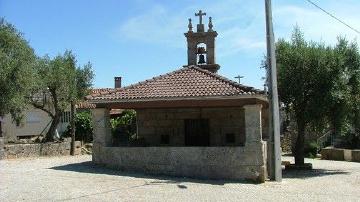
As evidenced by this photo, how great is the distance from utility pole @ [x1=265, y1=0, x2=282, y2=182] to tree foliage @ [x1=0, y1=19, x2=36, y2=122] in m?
12.0

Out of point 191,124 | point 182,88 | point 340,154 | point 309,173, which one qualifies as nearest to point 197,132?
point 191,124

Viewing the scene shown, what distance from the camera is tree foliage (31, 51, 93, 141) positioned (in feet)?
89.4

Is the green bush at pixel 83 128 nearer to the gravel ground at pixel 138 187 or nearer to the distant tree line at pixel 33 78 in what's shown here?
the distant tree line at pixel 33 78

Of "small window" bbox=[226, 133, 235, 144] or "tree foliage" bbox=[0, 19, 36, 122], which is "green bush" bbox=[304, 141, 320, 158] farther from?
"tree foliage" bbox=[0, 19, 36, 122]

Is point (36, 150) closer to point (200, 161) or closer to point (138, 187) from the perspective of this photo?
point (200, 161)

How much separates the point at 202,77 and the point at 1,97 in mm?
9493

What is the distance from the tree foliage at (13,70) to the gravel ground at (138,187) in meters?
4.67

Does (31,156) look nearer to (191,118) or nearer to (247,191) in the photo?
(191,118)

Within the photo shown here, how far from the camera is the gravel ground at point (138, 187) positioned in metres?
13.1

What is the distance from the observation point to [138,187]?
14.7 metres

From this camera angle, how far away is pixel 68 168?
62.0 feet

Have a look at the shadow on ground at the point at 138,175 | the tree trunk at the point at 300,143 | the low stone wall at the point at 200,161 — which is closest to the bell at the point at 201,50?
the tree trunk at the point at 300,143

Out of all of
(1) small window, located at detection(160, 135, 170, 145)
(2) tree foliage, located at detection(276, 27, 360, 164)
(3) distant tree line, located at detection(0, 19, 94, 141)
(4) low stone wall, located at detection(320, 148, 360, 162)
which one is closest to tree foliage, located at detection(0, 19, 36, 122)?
(3) distant tree line, located at detection(0, 19, 94, 141)

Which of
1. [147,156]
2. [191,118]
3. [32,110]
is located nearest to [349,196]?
[147,156]
